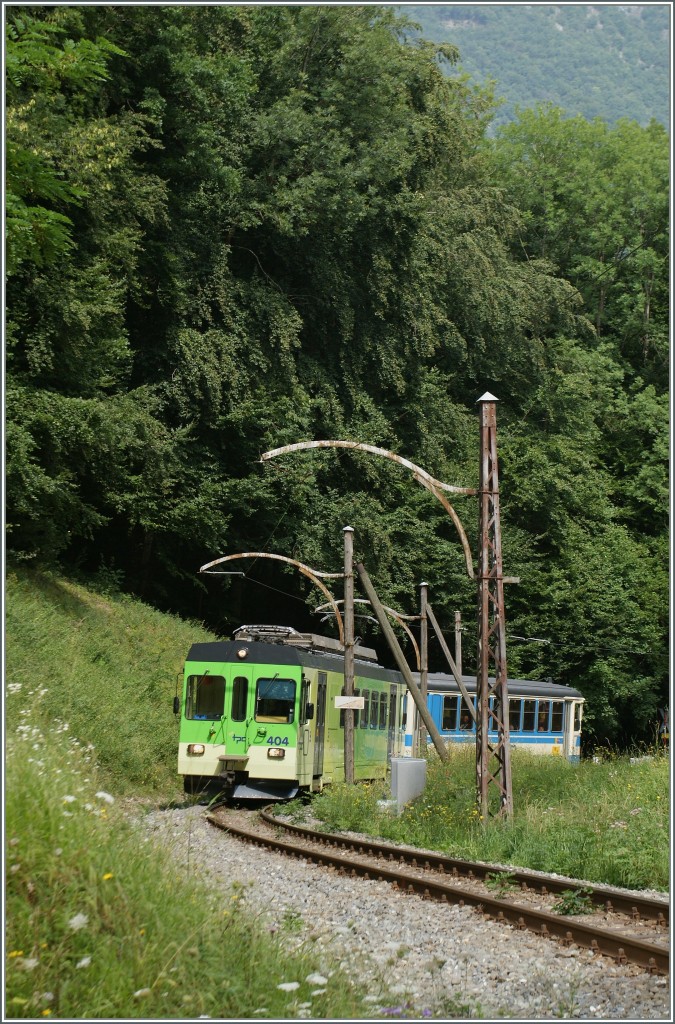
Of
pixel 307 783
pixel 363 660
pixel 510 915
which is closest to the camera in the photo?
pixel 510 915

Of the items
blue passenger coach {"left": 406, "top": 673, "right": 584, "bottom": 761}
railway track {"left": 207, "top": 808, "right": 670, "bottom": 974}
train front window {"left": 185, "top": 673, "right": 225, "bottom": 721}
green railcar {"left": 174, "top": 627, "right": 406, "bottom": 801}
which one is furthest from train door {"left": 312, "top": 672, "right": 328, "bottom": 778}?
blue passenger coach {"left": 406, "top": 673, "right": 584, "bottom": 761}

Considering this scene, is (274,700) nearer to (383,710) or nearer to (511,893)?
(511,893)

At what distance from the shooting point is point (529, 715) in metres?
38.5

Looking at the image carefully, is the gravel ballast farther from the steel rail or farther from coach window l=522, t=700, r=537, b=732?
coach window l=522, t=700, r=537, b=732

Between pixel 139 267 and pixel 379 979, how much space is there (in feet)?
92.5

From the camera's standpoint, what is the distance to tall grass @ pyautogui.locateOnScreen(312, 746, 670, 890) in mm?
12688

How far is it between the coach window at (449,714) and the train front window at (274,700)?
17902 millimetres

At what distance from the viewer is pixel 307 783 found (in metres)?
21.3

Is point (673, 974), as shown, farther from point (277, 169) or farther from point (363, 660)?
point (277, 169)

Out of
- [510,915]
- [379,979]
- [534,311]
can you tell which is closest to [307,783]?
[510,915]

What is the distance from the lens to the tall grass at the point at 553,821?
12688 millimetres

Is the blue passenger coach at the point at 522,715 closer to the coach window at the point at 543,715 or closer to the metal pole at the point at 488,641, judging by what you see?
the coach window at the point at 543,715

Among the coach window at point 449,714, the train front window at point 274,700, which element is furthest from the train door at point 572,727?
the train front window at point 274,700

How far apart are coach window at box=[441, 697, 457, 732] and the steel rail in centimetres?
1975
